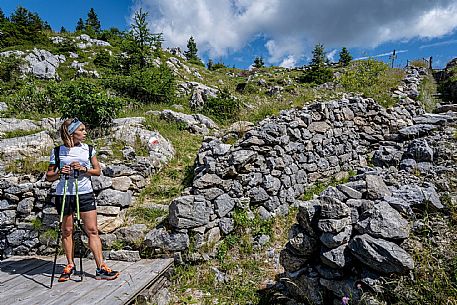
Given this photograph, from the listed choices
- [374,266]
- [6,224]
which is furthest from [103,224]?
[374,266]

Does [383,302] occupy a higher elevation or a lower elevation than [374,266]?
lower

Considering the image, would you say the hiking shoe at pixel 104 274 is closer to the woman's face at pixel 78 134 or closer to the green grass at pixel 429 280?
the woman's face at pixel 78 134

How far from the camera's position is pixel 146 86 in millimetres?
12398

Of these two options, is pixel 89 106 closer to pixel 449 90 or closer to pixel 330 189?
pixel 330 189

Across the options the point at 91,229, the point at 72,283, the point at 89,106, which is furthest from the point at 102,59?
the point at 72,283

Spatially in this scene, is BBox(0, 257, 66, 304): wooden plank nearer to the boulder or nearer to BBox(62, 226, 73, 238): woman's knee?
BBox(62, 226, 73, 238): woman's knee

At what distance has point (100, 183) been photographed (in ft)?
17.9

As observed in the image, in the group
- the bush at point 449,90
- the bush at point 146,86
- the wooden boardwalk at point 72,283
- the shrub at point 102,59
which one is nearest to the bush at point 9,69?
the shrub at point 102,59

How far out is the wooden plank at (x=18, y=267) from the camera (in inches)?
170

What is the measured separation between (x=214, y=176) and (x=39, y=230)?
3534mm

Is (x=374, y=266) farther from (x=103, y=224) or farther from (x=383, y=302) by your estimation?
(x=103, y=224)

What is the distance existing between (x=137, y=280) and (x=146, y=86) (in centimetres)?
1001

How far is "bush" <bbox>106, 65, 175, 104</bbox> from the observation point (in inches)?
489

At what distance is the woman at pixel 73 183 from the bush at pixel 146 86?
352 inches
